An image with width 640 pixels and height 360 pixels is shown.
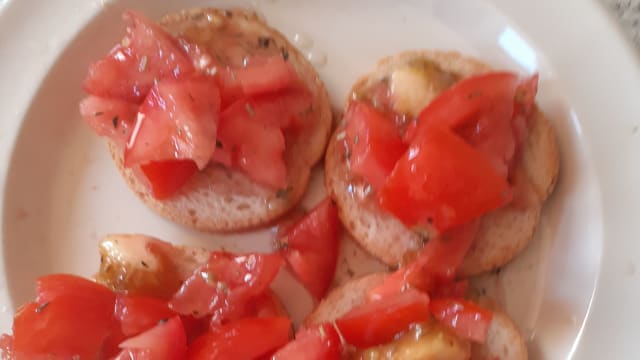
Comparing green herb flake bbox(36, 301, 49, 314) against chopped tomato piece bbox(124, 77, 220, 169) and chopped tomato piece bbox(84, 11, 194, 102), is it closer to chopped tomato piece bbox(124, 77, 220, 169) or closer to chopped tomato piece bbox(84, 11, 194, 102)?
chopped tomato piece bbox(124, 77, 220, 169)

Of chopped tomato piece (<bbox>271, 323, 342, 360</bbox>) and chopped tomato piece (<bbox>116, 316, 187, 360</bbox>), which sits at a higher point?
chopped tomato piece (<bbox>271, 323, 342, 360</bbox>)

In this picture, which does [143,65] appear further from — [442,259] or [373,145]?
[442,259]

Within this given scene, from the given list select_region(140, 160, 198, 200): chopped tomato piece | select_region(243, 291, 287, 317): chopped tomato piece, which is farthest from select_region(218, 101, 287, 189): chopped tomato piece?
select_region(243, 291, 287, 317): chopped tomato piece

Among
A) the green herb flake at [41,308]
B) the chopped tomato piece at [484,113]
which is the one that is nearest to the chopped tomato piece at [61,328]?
the green herb flake at [41,308]

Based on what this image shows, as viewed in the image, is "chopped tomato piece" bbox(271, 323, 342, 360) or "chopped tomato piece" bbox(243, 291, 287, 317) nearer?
"chopped tomato piece" bbox(271, 323, 342, 360)

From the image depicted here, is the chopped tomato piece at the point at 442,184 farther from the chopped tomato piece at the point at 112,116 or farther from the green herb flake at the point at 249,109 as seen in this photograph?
the chopped tomato piece at the point at 112,116

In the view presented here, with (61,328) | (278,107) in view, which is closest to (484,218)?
(278,107)
